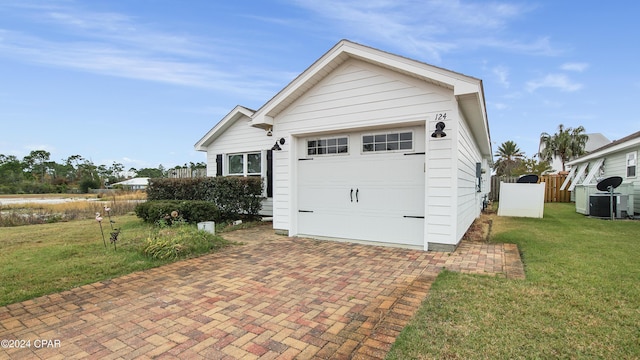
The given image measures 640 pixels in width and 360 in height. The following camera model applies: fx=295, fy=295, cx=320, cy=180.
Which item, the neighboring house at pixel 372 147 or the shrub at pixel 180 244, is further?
the neighboring house at pixel 372 147

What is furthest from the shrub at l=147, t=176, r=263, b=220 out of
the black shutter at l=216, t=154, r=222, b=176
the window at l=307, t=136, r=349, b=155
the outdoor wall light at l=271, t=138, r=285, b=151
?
the window at l=307, t=136, r=349, b=155

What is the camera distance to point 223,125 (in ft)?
36.1

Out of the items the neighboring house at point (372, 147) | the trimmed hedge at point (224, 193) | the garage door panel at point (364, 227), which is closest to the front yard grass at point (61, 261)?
the garage door panel at point (364, 227)

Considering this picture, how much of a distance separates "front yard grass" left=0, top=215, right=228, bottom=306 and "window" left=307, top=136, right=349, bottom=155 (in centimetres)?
279

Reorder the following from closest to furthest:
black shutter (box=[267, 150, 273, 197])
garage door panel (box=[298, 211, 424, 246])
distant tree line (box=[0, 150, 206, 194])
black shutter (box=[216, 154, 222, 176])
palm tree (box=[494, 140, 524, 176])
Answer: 1. garage door panel (box=[298, 211, 424, 246])
2. black shutter (box=[267, 150, 273, 197])
3. black shutter (box=[216, 154, 222, 176])
4. distant tree line (box=[0, 150, 206, 194])
5. palm tree (box=[494, 140, 524, 176])

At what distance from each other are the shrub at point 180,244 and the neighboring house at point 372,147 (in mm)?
1777

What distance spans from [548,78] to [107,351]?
18624 mm

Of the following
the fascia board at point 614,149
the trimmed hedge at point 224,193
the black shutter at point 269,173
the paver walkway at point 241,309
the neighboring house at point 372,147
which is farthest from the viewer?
the fascia board at point 614,149

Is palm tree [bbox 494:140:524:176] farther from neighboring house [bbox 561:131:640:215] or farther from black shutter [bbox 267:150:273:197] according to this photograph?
black shutter [bbox 267:150:273:197]

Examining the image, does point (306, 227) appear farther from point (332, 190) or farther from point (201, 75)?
point (201, 75)

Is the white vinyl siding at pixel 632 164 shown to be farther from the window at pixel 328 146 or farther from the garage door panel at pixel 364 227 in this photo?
the window at pixel 328 146

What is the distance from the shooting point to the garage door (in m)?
5.68

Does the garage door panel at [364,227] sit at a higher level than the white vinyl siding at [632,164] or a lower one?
lower

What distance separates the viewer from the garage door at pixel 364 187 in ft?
18.6
